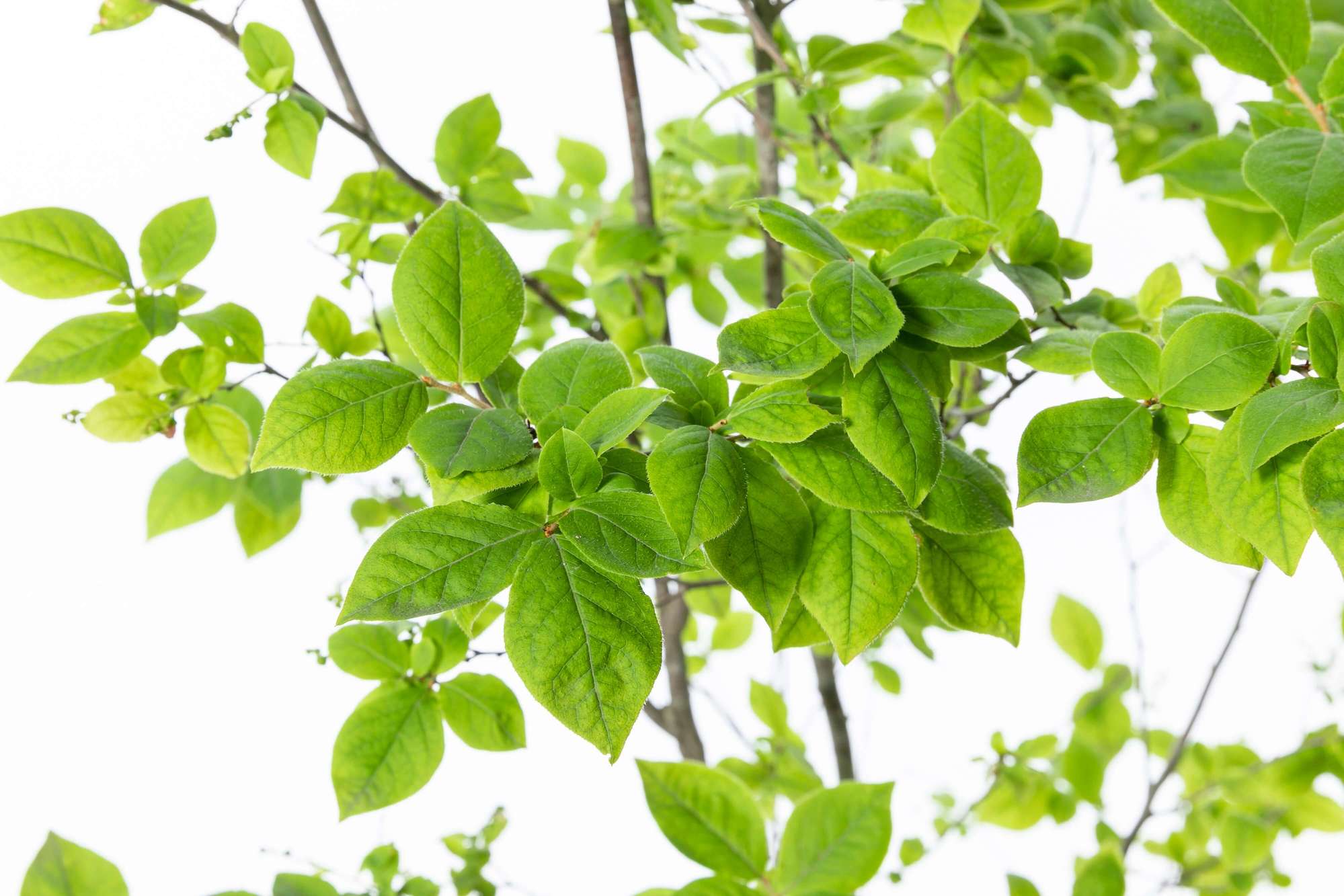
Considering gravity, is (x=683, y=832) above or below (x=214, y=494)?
below

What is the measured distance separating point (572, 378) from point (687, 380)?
3cm

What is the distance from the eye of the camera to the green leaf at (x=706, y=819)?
0.44m

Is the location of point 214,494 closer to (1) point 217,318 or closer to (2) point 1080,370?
(1) point 217,318

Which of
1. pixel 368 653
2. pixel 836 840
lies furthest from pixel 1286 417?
pixel 368 653

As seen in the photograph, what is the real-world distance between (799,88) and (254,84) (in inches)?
13.1

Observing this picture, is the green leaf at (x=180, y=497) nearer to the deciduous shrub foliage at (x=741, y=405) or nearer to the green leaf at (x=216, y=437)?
the deciduous shrub foliage at (x=741, y=405)

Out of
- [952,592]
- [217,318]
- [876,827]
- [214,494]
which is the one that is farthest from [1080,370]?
[214,494]

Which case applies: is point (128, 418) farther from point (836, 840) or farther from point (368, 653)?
point (836, 840)

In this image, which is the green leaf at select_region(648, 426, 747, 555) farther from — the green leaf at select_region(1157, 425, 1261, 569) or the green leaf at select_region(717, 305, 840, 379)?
the green leaf at select_region(1157, 425, 1261, 569)

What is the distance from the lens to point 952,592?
1.16 ft

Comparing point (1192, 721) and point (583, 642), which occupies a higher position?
point (583, 642)

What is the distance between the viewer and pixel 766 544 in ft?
1.02

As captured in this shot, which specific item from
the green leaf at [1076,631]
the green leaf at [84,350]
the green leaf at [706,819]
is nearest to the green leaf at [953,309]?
the green leaf at [706,819]

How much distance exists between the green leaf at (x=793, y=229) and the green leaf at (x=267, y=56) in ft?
0.96
